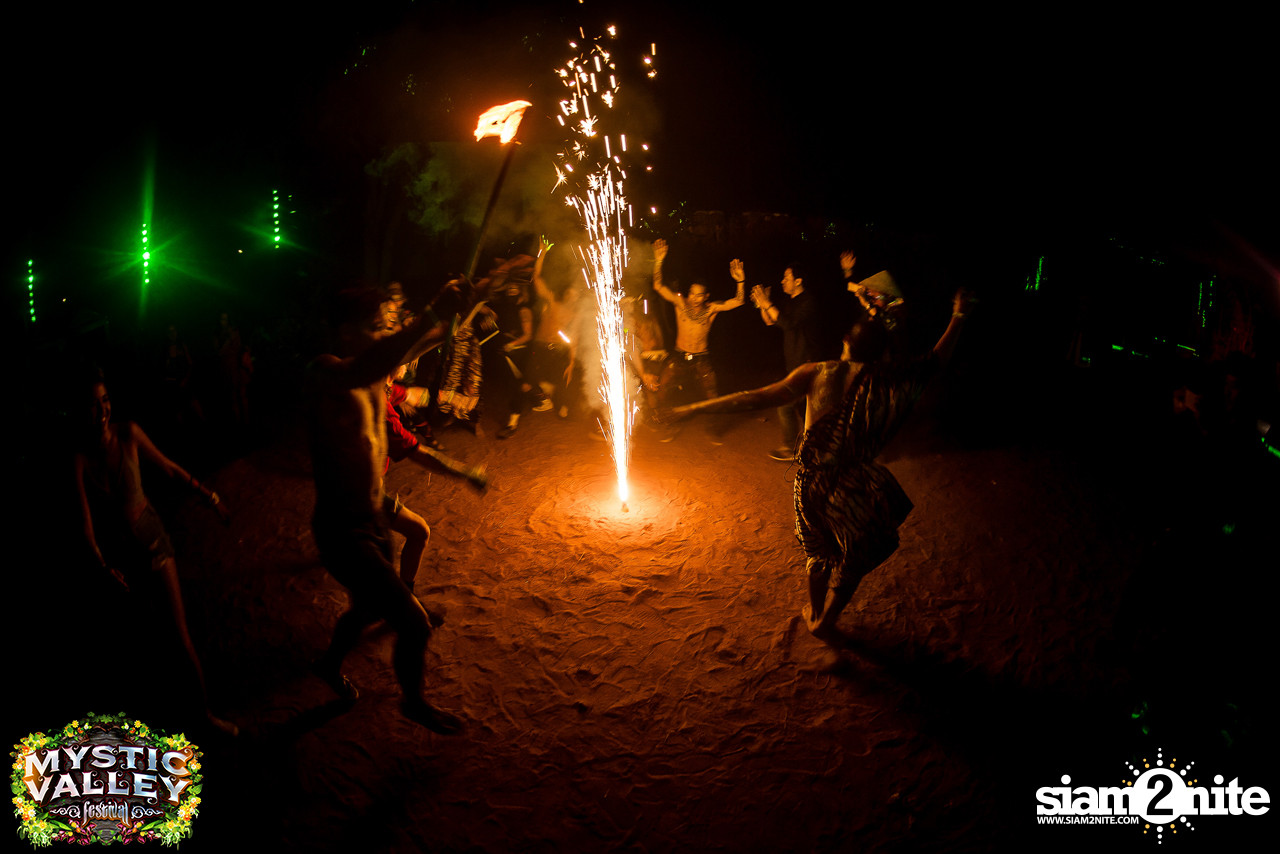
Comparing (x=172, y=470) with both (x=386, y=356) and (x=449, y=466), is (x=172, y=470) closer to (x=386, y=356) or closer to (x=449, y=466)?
(x=449, y=466)

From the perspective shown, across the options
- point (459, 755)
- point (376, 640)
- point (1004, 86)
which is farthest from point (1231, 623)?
point (1004, 86)

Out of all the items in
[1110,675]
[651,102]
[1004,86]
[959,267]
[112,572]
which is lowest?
[1110,675]

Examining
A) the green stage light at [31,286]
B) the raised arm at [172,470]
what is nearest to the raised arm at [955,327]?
the raised arm at [172,470]

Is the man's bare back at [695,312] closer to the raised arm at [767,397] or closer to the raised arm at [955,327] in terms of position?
the raised arm at [767,397]

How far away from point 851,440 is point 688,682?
1954 millimetres

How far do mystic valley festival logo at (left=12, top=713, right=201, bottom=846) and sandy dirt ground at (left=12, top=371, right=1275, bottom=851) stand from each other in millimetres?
143

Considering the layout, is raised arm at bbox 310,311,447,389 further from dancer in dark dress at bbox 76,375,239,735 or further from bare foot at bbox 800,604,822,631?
bare foot at bbox 800,604,822,631

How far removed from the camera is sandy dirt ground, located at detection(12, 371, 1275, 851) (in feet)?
10.5

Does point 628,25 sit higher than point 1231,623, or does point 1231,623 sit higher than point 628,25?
point 628,25

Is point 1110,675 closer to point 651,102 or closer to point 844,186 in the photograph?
point 844,186

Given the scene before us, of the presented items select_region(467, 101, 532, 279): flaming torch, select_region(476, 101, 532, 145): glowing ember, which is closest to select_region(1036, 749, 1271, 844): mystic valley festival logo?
select_region(467, 101, 532, 279): flaming torch

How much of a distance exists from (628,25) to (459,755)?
12.4m

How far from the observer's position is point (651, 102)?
13.3 metres

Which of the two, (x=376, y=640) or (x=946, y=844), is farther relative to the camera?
(x=376, y=640)
